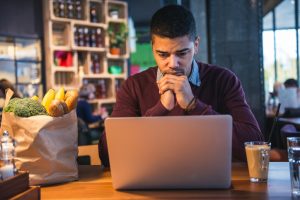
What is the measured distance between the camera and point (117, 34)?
24.5 feet

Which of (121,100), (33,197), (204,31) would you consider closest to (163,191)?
(33,197)

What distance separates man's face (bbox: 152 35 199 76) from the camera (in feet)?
6.01

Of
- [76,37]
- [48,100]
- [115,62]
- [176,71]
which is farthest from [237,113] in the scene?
[115,62]

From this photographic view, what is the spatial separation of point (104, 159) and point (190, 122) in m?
0.69

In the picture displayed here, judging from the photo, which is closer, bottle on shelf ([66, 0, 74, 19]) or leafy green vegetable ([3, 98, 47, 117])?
leafy green vegetable ([3, 98, 47, 117])

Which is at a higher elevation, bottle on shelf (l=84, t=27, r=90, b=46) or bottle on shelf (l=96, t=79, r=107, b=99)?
bottle on shelf (l=84, t=27, r=90, b=46)

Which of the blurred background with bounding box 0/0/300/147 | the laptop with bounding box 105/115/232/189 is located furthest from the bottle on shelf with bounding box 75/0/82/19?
the laptop with bounding box 105/115/232/189

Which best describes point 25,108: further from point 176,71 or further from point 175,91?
point 176,71

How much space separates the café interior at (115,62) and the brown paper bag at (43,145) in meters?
0.01

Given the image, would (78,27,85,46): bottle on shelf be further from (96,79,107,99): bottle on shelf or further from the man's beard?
the man's beard

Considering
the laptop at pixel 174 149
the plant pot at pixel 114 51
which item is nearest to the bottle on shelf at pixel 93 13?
the plant pot at pixel 114 51

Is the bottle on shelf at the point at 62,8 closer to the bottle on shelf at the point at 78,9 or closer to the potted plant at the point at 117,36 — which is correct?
the bottle on shelf at the point at 78,9

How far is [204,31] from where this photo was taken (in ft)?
12.9

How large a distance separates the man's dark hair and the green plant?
5.48m
